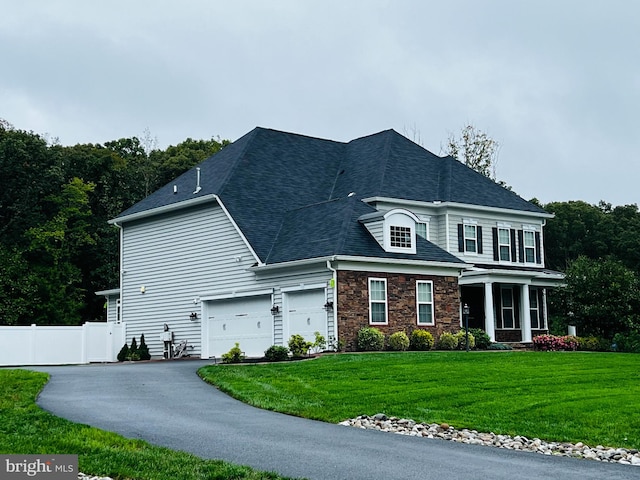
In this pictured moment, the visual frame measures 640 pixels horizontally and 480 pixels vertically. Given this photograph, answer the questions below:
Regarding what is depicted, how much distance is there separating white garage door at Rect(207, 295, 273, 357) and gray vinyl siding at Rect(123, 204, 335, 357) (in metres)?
0.48

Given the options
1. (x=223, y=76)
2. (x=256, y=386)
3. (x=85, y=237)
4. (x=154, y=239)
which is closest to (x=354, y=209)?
(x=223, y=76)

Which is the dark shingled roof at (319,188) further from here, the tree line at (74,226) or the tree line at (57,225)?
the tree line at (57,225)

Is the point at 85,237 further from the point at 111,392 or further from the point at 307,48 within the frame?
the point at 111,392

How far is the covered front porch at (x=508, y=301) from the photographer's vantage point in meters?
32.0

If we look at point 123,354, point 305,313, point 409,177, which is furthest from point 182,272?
point 409,177

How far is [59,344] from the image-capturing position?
30922mm

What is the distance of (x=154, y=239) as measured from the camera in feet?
112

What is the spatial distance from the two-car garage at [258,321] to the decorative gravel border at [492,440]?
13082mm

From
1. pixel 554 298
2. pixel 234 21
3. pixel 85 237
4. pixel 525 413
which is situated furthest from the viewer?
pixel 85 237

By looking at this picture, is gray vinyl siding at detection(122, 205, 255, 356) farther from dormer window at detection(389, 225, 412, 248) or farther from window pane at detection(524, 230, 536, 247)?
window pane at detection(524, 230, 536, 247)

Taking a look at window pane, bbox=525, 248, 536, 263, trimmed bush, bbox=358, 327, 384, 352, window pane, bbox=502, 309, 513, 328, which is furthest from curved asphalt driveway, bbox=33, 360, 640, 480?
window pane, bbox=525, 248, 536, 263

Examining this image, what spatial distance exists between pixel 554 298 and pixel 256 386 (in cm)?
1920

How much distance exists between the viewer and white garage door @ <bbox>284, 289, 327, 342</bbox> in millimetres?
26641

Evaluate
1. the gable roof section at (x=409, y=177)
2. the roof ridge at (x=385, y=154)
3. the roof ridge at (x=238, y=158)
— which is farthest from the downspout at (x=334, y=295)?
the roof ridge at (x=385, y=154)
